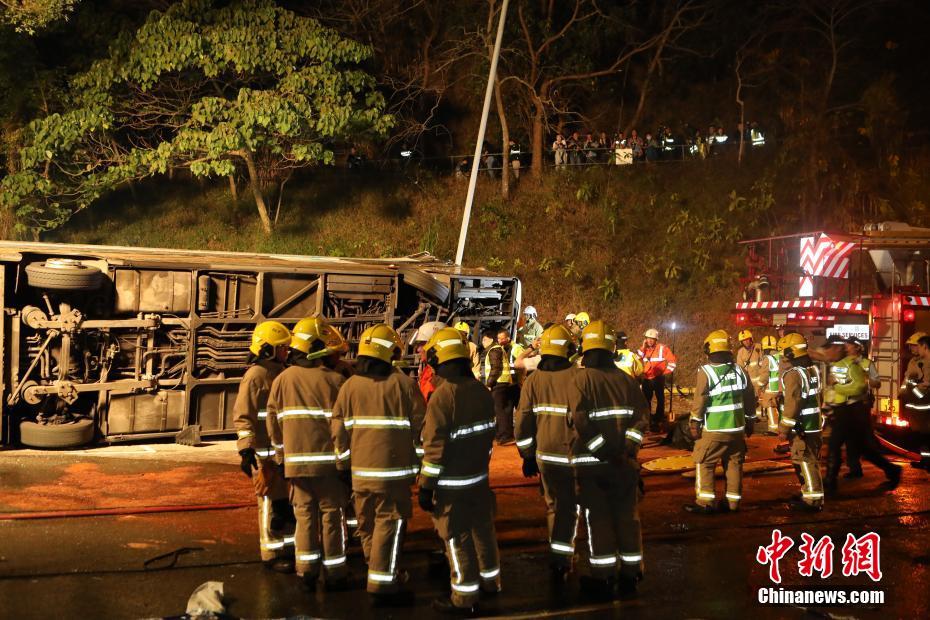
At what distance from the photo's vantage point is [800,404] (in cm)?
942

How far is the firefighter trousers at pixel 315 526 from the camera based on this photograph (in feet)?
21.4

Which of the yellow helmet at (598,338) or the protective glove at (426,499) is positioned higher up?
the yellow helmet at (598,338)

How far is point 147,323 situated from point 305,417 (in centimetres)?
629

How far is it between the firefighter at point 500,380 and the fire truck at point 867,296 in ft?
14.7

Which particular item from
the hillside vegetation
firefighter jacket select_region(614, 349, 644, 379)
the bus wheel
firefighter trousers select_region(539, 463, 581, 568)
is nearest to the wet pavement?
the bus wheel

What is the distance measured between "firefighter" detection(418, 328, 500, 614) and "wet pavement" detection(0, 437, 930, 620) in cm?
32

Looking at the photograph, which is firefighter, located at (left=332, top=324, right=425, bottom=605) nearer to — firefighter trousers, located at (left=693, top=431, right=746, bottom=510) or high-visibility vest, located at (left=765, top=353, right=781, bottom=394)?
firefighter trousers, located at (left=693, top=431, right=746, bottom=510)

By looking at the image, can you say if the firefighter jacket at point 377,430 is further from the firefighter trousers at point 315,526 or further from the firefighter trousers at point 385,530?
the firefighter trousers at point 315,526

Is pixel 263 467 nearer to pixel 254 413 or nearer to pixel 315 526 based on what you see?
pixel 254 413

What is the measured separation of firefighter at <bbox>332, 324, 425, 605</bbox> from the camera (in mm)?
6188

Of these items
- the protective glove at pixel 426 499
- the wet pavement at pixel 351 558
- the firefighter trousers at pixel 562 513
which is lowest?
the wet pavement at pixel 351 558

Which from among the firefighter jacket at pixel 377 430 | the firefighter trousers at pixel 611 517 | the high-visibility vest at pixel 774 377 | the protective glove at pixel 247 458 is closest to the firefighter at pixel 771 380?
the high-visibility vest at pixel 774 377

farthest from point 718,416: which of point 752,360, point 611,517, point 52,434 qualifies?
point 52,434

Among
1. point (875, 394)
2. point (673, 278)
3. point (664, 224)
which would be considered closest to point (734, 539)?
point (875, 394)
